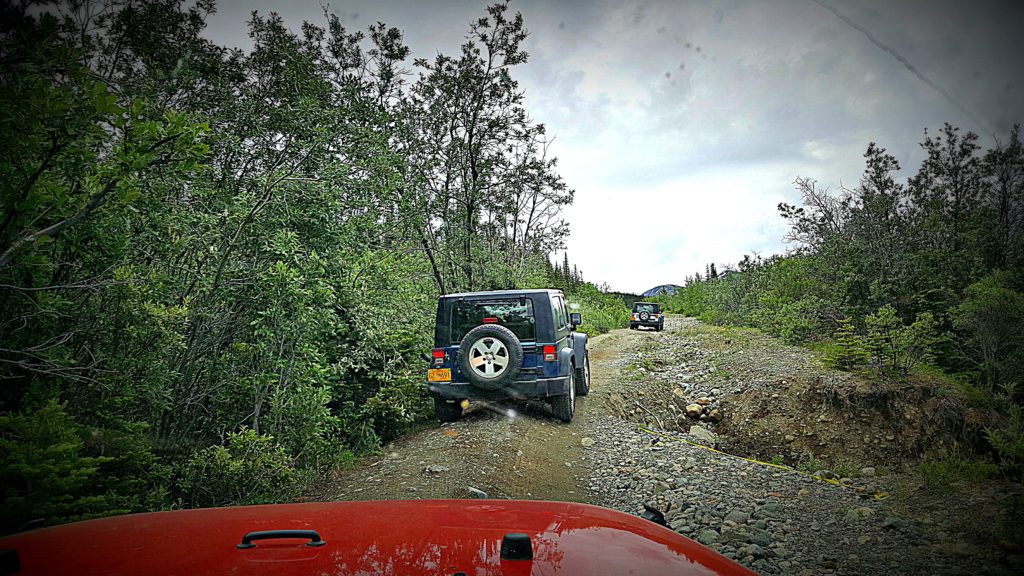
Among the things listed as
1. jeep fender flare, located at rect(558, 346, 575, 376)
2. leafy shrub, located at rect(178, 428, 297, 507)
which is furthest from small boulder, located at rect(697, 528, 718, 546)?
leafy shrub, located at rect(178, 428, 297, 507)

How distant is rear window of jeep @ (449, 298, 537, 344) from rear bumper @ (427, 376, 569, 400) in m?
0.68

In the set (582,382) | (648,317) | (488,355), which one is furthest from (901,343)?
(648,317)

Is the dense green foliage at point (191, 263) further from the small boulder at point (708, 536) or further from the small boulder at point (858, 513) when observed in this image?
the small boulder at point (858, 513)

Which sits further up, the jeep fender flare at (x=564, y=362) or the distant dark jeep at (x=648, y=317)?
the distant dark jeep at (x=648, y=317)

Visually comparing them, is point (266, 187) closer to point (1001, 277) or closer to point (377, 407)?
point (377, 407)

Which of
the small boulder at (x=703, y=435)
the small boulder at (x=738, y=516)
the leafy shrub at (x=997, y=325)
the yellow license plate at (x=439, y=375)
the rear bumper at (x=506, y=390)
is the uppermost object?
the leafy shrub at (x=997, y=325)

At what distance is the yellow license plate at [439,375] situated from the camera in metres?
6.94

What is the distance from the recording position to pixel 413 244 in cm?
924

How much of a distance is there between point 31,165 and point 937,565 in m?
6.72

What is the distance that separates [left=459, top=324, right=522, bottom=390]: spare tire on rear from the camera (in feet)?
21.5

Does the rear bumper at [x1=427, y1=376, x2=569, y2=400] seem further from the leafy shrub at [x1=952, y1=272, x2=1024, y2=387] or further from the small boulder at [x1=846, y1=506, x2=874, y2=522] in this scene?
the leafy shrub at [x1=952, y1=272, x2=1024, y2=387]

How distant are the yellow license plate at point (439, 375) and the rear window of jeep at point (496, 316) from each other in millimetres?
457

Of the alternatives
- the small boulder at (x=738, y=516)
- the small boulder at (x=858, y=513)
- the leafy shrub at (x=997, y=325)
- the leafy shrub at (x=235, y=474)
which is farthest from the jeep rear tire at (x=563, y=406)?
the leafy shrub at (x=997, y=325)

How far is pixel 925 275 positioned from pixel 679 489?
26.9 ft
